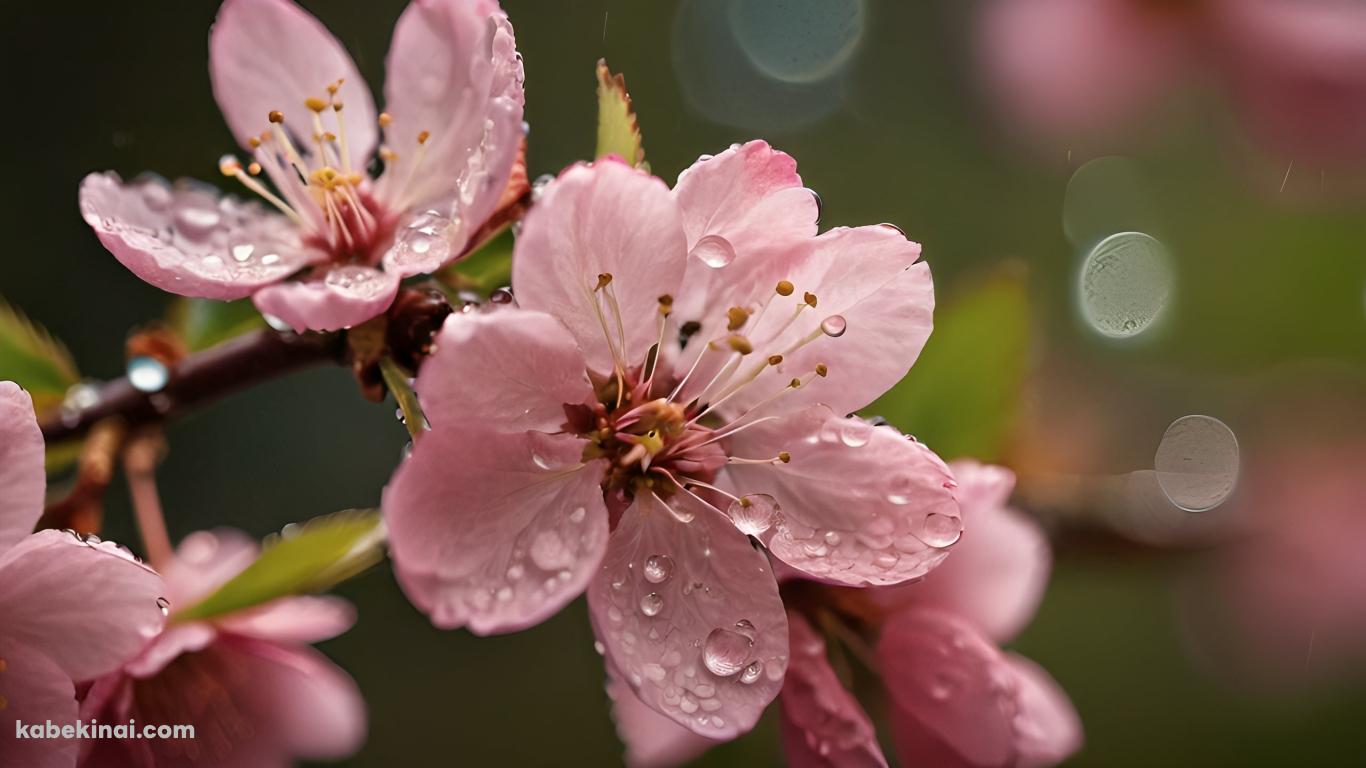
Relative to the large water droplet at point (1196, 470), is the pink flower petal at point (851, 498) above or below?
above

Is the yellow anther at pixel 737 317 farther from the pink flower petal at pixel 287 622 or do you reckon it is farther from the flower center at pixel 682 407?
the pink flower petal at pixel 287 622

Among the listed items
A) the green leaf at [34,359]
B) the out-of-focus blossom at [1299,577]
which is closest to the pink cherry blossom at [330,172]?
the green leaf at [34,359]

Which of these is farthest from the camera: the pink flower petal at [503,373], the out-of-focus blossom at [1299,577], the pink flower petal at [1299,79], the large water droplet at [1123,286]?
the out-of-focus blossom at [1299,577]

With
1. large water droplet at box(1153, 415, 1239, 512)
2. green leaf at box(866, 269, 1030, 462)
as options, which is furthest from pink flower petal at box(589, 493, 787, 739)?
large water droplet at box(1153, 415, 1239, 512)

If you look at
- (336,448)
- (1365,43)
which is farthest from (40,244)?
(1365,43)

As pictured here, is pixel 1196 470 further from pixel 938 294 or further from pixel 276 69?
pixel 276 69

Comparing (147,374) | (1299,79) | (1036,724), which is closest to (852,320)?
(1036,724)
